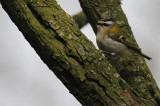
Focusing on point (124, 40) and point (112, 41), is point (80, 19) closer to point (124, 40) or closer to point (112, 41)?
point (112, 41)

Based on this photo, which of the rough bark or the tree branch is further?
the tree branch

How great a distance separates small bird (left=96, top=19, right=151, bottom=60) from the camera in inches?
194

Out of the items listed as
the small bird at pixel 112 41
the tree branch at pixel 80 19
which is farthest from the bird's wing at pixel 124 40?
the tree branch at pixel 80 19

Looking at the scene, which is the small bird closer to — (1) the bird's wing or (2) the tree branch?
(1) the bird's wing

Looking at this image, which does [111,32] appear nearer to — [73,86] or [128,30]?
[128,30]

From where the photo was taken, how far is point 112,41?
216 inches

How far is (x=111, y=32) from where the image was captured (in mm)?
5629

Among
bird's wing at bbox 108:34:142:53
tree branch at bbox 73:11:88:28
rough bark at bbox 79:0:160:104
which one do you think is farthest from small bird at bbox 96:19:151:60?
tree branch at bbox 73:11:88:28

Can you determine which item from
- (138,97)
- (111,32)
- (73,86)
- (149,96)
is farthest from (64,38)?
(111,32)

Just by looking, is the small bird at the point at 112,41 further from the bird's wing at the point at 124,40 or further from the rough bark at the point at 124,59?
the rough bark at the point at 124,59

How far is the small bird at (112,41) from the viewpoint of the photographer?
4918mm

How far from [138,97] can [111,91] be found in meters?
0.41

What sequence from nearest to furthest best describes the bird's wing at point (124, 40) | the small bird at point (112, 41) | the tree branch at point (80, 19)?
the bird's wing at point (124, 40) → the small bird at point (112, 41) → the tree branch at point (80, 19)

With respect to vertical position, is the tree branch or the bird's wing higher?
the tree branch
